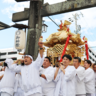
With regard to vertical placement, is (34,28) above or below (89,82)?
above

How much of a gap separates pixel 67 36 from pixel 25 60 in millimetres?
2468

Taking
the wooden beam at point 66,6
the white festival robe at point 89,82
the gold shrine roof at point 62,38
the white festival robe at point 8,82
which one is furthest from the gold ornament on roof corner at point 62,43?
the white festival robe at point 8,82

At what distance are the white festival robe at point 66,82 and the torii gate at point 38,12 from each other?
1.88 m

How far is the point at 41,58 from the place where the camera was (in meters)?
3.44

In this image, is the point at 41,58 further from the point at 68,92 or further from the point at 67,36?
the point at 67,36

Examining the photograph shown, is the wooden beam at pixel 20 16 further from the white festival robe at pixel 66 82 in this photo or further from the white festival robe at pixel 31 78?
the white festival robe at pixel 66 82

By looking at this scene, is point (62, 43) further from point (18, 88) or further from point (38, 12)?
point (18, 88)

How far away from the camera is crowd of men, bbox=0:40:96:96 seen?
3.47 meters

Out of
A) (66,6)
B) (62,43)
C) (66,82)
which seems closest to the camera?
(66,82)

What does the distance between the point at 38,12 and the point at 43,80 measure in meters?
2.97

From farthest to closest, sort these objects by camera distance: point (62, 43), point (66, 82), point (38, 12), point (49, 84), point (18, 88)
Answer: point (62, 43), point (38, 12), point (18, 88), point (49, 84), point (66, 82)

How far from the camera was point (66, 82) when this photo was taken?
372 cm

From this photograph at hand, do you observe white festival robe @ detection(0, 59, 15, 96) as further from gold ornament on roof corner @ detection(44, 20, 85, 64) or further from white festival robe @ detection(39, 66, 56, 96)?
gold ornament on roof corner @ detection(44, 20, 85, 64)

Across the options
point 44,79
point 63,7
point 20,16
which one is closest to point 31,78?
point 44,79
